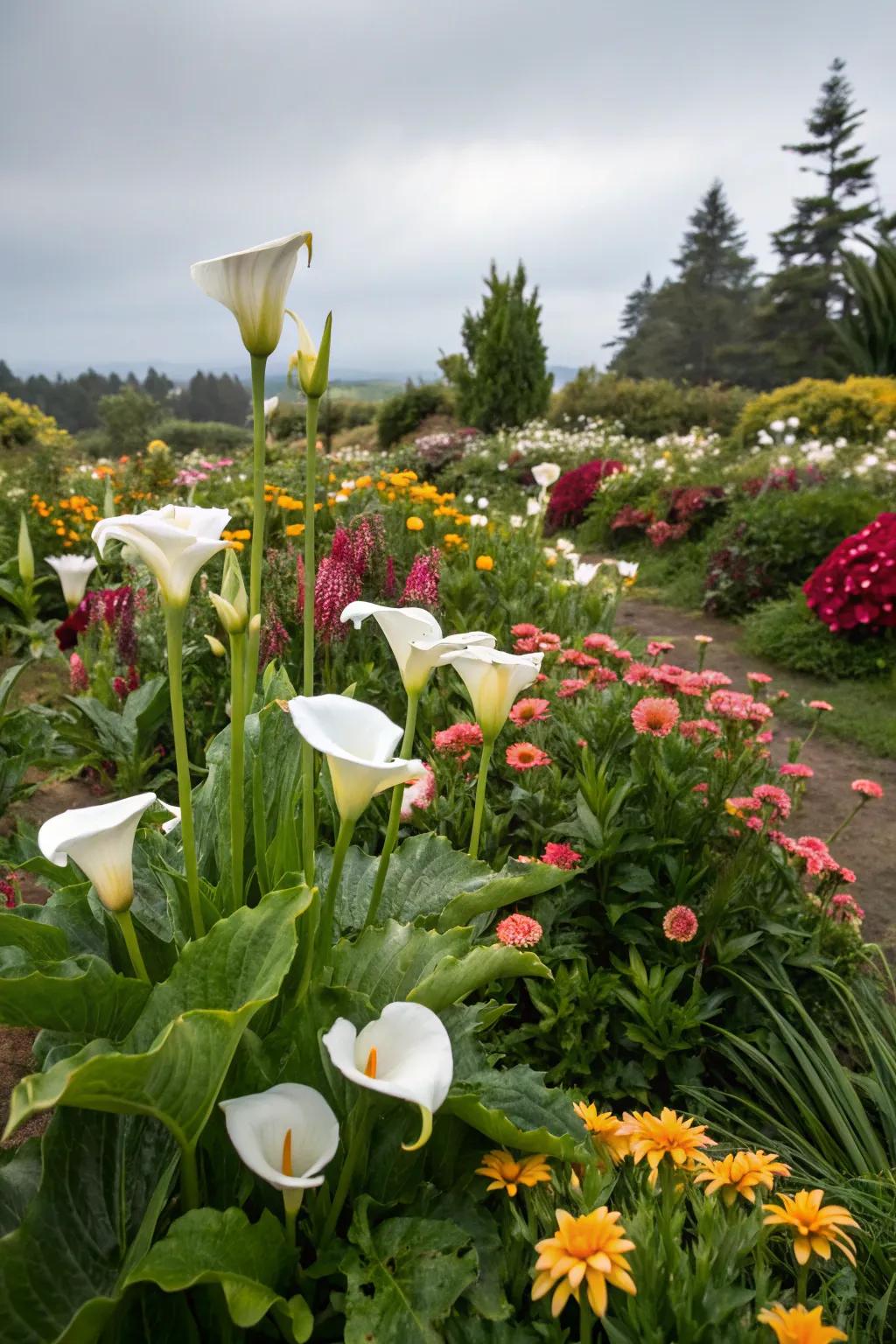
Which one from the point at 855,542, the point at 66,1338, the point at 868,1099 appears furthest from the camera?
the point at 855,542

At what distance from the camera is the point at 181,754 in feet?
3.51

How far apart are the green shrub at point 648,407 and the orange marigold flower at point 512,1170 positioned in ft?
51.9

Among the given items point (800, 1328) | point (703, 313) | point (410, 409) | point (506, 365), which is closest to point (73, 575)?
point (800, 1328)

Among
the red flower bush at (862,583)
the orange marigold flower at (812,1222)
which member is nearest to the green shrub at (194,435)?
the red flower bush at (862,583)

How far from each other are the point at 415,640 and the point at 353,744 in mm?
221

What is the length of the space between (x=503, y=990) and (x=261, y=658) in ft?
4.99

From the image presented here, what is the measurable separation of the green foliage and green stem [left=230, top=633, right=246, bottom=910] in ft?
52.0

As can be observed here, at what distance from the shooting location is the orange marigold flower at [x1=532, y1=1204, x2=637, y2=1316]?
0.82 meters

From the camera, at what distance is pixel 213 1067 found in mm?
885

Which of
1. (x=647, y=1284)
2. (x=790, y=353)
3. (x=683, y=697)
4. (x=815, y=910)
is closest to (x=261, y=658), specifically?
(x=683, y=697)

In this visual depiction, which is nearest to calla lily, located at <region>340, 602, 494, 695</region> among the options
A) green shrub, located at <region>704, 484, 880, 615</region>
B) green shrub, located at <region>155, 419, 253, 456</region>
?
green shrub, located at <region>704, 484, 880, 615</region>

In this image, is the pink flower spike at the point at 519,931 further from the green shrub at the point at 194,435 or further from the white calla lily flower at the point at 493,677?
the green shrub at the point at 194,435

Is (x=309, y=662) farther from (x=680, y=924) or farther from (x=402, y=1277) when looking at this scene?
(x=680, y=924)

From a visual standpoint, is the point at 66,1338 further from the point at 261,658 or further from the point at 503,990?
the point at 261,658
